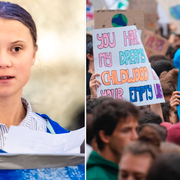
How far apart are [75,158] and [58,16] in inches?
48.9

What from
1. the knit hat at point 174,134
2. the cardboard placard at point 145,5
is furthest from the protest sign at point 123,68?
the cardboard placard at point 145,5

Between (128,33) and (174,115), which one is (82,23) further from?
(174,115)

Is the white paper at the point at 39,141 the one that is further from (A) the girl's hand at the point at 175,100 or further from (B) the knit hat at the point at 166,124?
(A) the girl's hand at the point at 175,100

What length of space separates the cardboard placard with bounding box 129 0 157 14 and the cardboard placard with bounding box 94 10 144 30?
1792 millimetres

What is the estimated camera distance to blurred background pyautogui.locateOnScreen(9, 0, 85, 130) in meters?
2.54

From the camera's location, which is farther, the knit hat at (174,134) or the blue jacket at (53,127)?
the blue jacket at (53,127)

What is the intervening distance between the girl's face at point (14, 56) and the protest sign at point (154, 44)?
9.46ft

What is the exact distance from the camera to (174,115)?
2.64 metres

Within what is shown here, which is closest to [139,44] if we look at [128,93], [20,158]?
[128,93]

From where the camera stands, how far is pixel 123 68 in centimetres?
248

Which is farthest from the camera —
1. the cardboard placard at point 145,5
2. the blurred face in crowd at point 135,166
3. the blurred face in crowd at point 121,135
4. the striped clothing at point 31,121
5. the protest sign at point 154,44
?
the protest sign at point 154,44

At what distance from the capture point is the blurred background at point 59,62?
8.34ft

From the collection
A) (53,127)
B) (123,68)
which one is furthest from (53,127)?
(123,68)

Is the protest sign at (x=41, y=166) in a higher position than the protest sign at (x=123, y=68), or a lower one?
lower
